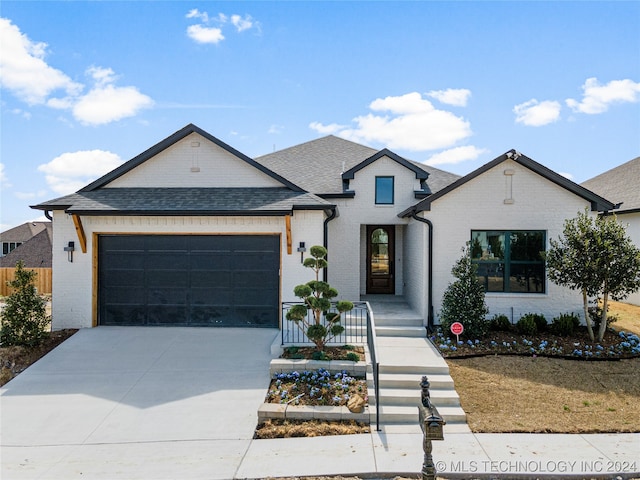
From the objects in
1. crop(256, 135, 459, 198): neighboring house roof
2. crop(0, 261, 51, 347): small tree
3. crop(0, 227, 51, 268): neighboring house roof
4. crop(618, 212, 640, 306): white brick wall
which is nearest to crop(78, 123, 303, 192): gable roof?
crop(256, 135, 459, 198): neighboring house roof

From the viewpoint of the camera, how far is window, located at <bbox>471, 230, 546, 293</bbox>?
978 centimetres

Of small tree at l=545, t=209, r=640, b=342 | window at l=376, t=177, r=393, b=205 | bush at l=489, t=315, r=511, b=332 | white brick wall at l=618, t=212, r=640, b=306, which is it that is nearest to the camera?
small tree at l=545, t=209, r=640, b=342

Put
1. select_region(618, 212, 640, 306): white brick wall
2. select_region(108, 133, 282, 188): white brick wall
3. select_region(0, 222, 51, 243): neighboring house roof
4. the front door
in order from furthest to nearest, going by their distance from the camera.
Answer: select_region(0, 222, 51, 243): neighboring house roof
select_region(618, 212, 640, 306): white brick wall
the front door
select_region(108, 133, 282, 188): white brick wall

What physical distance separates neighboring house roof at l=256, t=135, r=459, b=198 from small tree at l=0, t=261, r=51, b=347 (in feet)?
26.0

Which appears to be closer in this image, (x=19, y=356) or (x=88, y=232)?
(x=19, y=356)

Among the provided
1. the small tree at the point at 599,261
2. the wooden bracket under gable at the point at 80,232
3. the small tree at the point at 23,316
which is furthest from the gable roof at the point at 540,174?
the small tree at the point at 23,316

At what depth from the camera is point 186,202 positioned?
1002cm

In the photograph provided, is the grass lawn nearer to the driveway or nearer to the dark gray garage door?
the driveway

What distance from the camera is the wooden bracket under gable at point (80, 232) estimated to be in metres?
9.67

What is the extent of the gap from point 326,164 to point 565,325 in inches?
364

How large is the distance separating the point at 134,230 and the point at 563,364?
33.9 feet

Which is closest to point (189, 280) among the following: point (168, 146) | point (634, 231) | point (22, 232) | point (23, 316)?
point (23, 316)

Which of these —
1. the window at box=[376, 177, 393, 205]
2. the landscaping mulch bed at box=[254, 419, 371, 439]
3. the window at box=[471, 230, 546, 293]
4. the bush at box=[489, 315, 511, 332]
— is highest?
the window at box=[376, 177, 393, 205]

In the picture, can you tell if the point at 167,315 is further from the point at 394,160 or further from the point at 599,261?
the point at 599,261
